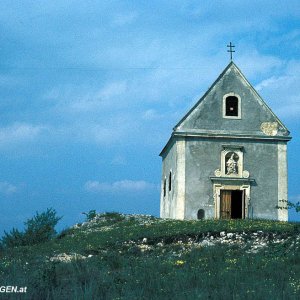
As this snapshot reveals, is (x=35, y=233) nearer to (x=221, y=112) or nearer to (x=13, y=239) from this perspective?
(x=13, y=239)

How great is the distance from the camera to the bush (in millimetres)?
30781

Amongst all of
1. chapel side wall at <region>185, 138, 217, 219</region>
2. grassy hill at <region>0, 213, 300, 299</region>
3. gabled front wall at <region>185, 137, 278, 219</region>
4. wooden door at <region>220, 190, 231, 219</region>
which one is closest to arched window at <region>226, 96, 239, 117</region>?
gabled front wall at <region>185, 137, 278, 219</region>

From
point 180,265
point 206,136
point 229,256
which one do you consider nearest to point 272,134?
point 206,136

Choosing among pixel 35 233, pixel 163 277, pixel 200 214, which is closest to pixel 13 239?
pixel 35 233

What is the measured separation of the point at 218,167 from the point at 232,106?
3.99 m

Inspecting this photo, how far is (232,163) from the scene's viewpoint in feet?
113

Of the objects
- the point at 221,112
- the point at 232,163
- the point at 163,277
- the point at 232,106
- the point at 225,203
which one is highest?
the point at 232,106

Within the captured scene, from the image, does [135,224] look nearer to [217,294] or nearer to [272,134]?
[272,134]

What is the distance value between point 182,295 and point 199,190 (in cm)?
2582

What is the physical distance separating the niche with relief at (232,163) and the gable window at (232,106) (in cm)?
205

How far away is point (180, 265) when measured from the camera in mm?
12570

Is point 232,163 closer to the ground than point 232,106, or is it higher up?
closer to the ground

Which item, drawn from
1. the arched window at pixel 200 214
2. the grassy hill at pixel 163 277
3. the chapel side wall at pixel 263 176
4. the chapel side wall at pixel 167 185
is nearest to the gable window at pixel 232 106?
the chapel side wall at pixel 263 176

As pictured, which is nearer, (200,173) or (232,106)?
(200,173)
